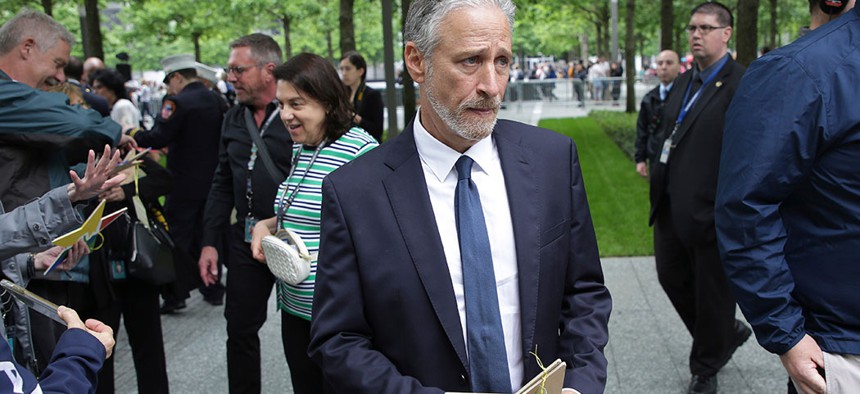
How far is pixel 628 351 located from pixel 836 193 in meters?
3.34

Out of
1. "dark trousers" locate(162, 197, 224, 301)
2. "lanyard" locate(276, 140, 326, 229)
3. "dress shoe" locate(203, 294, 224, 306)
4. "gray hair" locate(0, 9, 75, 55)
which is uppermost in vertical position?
"gray hair" locate(0, 9, 75, 55)

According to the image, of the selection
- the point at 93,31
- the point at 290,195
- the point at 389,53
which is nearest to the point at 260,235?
the point at 290,195

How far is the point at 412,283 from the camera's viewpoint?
2236mm

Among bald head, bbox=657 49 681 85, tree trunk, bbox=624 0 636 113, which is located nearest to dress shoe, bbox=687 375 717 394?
bald head, bbox=657 49 681 85

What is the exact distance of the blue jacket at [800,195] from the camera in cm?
258

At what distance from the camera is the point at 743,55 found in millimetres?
10859

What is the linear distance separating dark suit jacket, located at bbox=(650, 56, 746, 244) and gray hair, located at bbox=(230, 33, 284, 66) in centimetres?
233

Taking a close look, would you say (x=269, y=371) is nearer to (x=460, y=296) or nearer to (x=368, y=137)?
(x=368, y=137)

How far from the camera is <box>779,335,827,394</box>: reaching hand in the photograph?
263 centimetres

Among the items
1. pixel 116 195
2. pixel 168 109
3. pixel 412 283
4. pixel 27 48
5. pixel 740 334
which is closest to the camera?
pixel 412 283

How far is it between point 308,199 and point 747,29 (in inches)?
335

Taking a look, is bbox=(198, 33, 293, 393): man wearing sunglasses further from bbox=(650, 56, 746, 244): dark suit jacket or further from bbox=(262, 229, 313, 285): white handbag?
bbox=(650, 56, 746, 244): dark suit jacket

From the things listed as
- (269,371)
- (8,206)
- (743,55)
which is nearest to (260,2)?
(743,55)

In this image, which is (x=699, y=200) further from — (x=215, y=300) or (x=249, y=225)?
(x=215, y=300)
